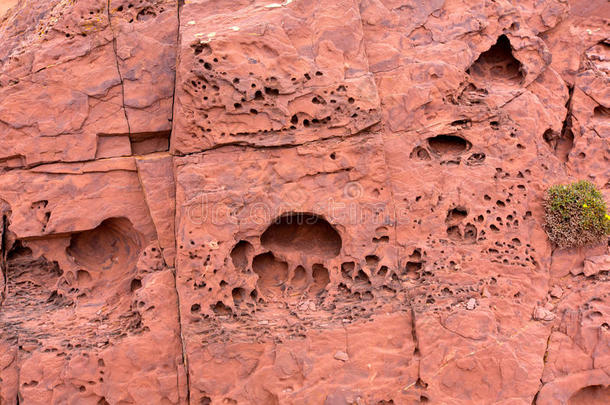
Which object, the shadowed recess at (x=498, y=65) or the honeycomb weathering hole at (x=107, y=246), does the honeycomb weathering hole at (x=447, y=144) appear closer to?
the shadowed recess at (x=498, y=65)

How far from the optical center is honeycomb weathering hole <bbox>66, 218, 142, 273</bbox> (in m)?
6.54

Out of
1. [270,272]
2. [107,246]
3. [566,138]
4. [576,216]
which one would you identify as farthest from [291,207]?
[566,138]

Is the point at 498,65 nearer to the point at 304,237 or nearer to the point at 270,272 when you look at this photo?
the point at 304,237

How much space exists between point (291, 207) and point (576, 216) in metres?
3.55

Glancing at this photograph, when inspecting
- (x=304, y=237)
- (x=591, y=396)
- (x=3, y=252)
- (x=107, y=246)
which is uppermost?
(x=3, y=252)

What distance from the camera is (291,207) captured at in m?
5.96

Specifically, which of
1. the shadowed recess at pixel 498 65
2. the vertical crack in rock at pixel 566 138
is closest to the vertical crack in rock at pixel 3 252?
the shadowed recess at pixel 498 65

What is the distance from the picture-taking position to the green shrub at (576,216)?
6.09 meters

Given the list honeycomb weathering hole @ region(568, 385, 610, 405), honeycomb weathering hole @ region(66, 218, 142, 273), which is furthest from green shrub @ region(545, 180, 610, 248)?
honeycomb weathering hole @ region(66, 218, 142, 273)

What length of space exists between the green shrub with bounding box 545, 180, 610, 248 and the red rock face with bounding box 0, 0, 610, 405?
0.19m

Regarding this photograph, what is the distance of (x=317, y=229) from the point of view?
6.46m

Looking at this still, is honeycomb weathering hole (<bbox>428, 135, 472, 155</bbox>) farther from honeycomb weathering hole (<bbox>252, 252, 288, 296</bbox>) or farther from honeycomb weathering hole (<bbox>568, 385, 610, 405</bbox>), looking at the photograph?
honeycomb weathering hole (<bbox>568, 385, 610, 405</bbox>)

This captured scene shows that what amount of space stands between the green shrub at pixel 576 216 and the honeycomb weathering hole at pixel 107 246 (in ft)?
17.6

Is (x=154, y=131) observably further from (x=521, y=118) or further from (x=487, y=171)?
(x=521, y=118)
